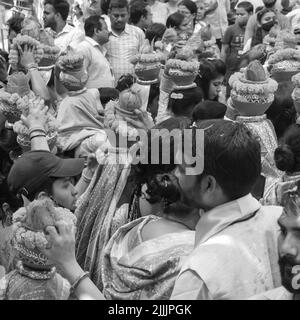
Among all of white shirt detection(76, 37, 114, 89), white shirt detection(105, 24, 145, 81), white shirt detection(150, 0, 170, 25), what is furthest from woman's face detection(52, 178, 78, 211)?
white shirt detection(150, 0, 170, 25)

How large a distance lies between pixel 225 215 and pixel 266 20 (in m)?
6.79

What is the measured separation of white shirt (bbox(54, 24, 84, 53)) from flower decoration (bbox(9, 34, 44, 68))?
1431mm

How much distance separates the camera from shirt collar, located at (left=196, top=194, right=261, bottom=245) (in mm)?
2232

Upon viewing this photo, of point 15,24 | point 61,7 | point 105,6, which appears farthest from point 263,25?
point 15,24

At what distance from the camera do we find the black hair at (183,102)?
4.85m

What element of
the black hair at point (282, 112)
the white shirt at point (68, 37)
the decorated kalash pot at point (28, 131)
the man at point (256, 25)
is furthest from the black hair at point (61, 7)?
the decorated kalash pot at point (28, 131)

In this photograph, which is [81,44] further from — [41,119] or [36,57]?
[41,119]

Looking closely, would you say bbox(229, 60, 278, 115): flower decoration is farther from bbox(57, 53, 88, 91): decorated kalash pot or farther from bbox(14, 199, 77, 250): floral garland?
bbox(14, 199, 77, 250): floral garland

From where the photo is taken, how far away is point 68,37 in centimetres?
789

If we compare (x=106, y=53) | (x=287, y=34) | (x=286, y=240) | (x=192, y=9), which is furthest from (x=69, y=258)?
(x=192, y=9)

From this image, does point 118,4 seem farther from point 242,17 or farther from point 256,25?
point 242,17

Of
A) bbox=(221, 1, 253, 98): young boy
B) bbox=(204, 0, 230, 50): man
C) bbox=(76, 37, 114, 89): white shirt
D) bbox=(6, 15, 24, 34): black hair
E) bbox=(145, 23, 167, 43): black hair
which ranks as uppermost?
bbox=(76, 37, 114, 89): white shirt

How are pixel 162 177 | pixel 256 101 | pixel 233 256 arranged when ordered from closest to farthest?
pixel 233 256 < pixel 162 177 < pixel 256 101

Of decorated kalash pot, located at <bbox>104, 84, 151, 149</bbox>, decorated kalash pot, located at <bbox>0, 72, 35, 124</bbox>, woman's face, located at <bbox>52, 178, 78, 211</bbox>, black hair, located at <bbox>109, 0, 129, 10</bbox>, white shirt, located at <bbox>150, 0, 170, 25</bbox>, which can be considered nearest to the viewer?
woman's face, located at <bbox>52, 178, 78, 211</bbox>
